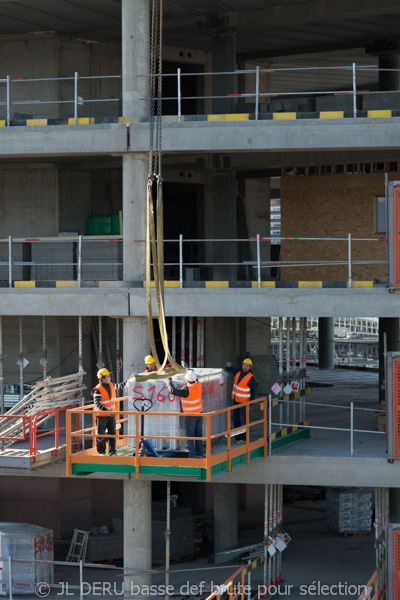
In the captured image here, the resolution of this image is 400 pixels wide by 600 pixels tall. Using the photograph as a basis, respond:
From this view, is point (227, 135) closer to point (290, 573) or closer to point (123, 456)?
point (123, 456)

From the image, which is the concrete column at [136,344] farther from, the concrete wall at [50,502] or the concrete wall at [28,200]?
the concrete wall at [28,200]

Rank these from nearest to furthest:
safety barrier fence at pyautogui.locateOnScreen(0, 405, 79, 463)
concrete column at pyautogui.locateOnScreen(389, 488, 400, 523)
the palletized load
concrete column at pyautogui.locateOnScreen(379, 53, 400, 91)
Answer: the palletized load < safety barrier fence at pyautogui.locateOnScreen(0, 405, 79, 463) < concrete column at pyautogui.locateOnScreen(389, 488, 400, 523) < concrete column at pyautogui.locateOnScreen(379, 53, 400, 91)

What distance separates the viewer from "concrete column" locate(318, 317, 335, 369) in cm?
4728

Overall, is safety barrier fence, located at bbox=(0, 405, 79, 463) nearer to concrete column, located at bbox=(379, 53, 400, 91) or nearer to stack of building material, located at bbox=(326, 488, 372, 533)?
stack of building material, located at bbox=(326, 488, 372, 533)

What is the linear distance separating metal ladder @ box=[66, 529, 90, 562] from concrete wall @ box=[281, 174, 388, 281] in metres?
8.71

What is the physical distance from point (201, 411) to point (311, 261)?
8.19m

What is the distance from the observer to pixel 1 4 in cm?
2412

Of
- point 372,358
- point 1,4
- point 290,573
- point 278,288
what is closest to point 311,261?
point 278,288

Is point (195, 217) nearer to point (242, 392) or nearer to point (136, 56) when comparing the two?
point (136, 56)

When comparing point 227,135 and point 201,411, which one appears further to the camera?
point 227,135

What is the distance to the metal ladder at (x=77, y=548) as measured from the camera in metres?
24.0

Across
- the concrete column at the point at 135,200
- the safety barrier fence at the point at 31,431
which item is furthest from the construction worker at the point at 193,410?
the concrete column at the point at 135,200

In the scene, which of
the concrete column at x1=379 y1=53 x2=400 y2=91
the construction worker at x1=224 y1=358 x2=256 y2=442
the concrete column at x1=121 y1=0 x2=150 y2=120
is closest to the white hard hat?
the construction worker at x1=224 y1=358 x2=256 y2=442

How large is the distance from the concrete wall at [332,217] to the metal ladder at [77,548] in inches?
343
